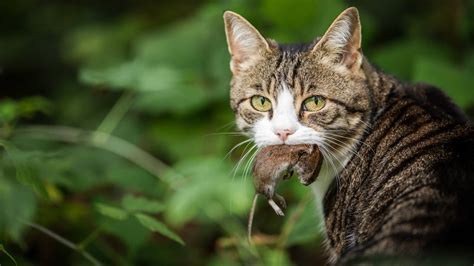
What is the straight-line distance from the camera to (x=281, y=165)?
319 centimetres

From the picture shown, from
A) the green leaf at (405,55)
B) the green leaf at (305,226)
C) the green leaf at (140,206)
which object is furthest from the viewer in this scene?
the green leaf at (405,55)

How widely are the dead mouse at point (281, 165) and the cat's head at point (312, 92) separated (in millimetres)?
66

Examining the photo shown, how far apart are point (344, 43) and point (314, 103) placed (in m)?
0.31

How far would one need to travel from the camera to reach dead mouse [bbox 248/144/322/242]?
3.15 meters

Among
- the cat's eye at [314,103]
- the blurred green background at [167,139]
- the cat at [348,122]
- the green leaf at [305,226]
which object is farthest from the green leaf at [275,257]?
the cat's eye at [314,103]

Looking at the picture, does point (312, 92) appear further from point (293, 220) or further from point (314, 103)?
point (293, 220)

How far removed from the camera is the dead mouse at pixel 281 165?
3.15 m

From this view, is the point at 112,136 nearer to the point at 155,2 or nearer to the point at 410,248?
the point at 155,2

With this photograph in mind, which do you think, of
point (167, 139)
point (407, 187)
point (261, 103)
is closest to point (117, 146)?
point (167, 139)

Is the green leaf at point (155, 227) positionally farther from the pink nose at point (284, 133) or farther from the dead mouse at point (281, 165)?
the pink nose at point (284, 133)

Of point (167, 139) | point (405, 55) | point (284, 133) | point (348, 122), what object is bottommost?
point (167, 139)

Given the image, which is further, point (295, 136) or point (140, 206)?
point (140, 206)

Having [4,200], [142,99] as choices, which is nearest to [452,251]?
[4,200]

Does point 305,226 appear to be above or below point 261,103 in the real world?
below
